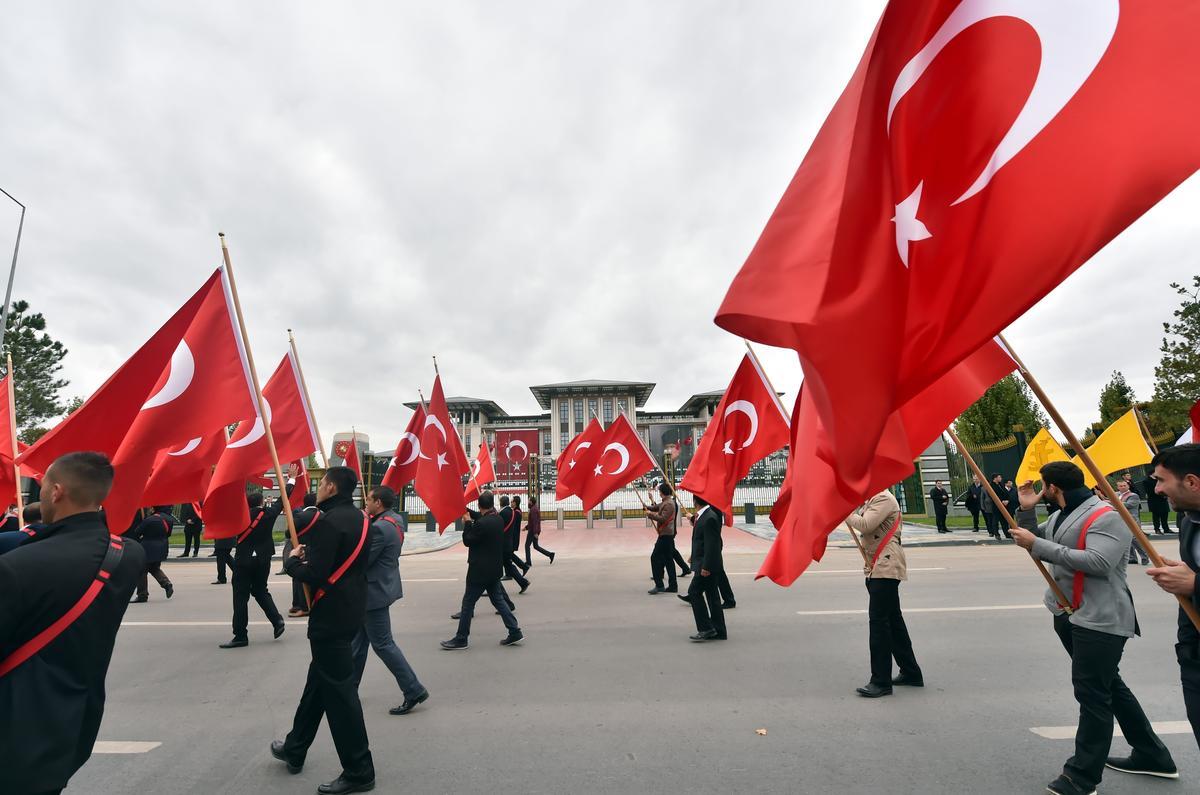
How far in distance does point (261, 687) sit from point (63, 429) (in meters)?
2.90

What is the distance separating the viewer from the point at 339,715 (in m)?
3.60

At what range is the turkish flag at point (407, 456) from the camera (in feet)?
29.9

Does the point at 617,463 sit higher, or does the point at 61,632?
the point at 617,463

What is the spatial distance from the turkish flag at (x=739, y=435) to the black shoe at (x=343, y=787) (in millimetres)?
4747

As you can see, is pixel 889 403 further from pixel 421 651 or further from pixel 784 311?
pixel 421 651

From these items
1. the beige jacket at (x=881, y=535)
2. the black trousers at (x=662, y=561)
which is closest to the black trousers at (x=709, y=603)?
the beige jacket at (x=881, y=535)

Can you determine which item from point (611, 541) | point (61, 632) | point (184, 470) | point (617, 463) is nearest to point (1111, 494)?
point (61, 632)

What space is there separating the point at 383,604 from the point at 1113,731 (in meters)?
5.38

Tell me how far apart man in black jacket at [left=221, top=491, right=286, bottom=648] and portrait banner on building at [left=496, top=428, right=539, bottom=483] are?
693 inches

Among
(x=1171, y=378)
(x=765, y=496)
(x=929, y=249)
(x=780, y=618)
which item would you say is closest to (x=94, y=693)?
(x=929, y=249)

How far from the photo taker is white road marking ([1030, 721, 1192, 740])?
161 inches

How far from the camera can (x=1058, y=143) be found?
7.43 feet

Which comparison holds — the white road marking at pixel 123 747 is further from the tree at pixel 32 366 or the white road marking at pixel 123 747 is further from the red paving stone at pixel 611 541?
the tree at pixel 32 366

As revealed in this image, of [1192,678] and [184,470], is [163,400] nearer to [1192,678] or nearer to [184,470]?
[184,470]
